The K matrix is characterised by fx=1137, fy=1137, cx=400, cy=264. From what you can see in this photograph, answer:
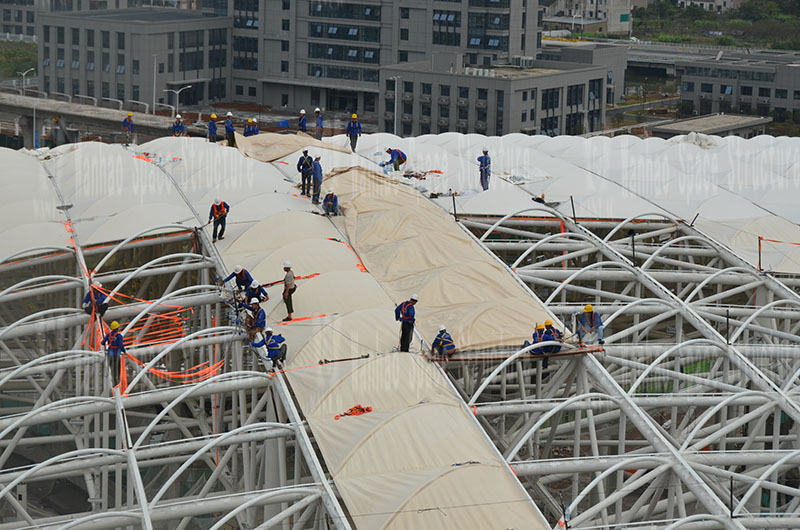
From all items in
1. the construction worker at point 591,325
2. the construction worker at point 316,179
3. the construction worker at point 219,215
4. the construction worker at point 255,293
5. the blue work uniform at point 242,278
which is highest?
the construction worker at point 316,179

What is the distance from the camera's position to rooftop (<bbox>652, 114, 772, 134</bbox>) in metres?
125

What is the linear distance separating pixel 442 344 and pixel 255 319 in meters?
6.97

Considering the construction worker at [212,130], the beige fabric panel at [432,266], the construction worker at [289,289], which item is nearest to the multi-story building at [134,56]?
the construction worker at [212,130]

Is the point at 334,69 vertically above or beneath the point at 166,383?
above

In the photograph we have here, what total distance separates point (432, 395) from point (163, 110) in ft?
402

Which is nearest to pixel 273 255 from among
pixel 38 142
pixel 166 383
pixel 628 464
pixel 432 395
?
pixel 166 383

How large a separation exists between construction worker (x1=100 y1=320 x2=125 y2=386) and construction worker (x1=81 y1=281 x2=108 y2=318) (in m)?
3.12

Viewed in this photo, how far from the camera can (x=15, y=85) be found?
553 feet

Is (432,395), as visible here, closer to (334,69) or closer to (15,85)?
(334,69)

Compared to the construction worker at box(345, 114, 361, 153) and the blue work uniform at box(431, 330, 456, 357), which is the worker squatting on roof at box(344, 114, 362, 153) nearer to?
the construction worker at box(345, 114, 361, 153)

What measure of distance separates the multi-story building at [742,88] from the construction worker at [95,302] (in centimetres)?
12145

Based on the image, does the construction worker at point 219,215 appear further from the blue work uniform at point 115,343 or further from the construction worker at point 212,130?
the construction worker at point 212,130

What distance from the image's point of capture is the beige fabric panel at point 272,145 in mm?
65406

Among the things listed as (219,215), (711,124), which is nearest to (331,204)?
(219,215)
